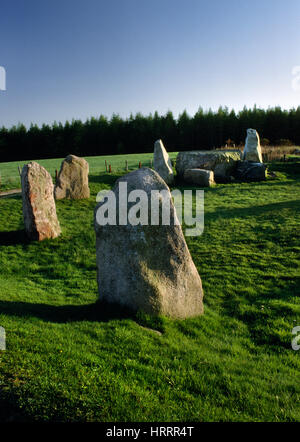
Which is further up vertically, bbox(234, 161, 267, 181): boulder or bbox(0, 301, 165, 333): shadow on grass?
bbox(234, 161, 267, 181): boulder

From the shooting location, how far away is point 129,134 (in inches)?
2889

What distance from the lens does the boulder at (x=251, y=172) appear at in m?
24.5

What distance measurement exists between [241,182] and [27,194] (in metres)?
17.6

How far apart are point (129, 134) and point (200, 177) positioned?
179 feet

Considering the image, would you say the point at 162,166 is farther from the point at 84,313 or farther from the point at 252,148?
the point at 84,313

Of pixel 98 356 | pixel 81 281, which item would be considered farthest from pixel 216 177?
pixel 98 356

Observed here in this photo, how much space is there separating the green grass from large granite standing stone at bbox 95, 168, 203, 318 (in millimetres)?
343

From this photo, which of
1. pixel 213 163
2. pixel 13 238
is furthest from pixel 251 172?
pixel 13 238

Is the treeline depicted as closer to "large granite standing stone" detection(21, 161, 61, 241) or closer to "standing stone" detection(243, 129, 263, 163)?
"standing stone" detection(243, 129, 263, 163)

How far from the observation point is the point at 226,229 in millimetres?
12992

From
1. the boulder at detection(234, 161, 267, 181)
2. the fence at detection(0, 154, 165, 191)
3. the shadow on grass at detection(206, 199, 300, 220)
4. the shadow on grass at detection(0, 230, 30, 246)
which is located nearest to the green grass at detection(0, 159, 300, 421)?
the shadow on grass at detection(0, 230, 30, 246)

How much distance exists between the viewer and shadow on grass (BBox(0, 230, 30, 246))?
1199 cm

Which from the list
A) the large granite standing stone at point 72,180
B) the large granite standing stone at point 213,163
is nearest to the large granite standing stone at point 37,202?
the large granite standing stone at point 72,180
